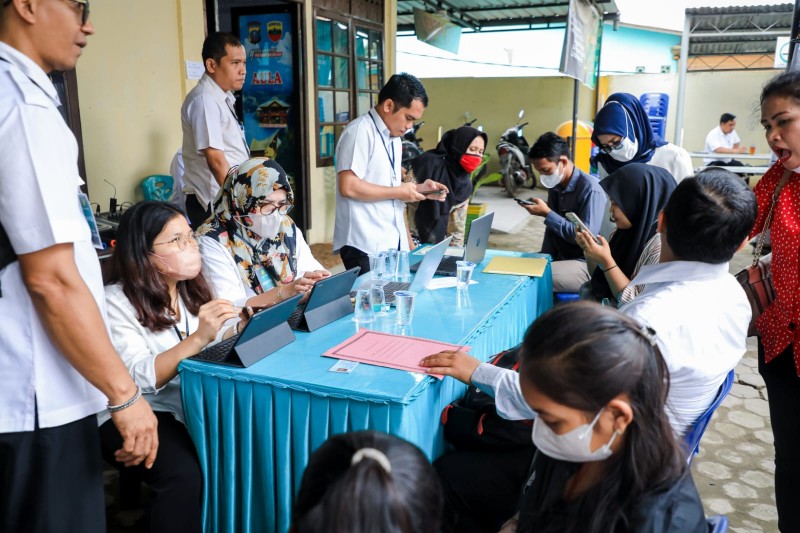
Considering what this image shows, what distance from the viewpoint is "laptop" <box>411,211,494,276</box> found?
2770 millimetres

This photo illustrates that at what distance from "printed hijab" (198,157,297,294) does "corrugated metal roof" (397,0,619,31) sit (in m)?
7.62

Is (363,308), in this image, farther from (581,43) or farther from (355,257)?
(581,43)

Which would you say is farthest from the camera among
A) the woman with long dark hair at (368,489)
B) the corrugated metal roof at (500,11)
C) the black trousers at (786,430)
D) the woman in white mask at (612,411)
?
the corrugated metal roof at (500,11)

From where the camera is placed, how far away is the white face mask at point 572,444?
1.05 m

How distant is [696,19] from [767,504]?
9.48m

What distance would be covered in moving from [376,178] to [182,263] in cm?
148

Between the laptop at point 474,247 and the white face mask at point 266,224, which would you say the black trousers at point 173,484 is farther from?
the laptop at point 474,247

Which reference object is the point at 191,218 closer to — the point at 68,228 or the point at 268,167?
the point at 268,167

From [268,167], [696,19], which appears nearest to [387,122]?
[268,167]

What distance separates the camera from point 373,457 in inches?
30.9

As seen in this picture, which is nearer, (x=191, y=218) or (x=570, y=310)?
(x=570, y=310)

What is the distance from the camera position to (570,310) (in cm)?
105

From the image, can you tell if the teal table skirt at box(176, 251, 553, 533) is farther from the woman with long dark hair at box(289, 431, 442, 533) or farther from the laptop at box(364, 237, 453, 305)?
the woman with long dark hair at box(289, 431, 442, 533)

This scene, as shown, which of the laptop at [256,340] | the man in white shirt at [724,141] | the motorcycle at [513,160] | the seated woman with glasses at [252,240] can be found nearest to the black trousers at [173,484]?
the laptop at [256,340]
